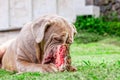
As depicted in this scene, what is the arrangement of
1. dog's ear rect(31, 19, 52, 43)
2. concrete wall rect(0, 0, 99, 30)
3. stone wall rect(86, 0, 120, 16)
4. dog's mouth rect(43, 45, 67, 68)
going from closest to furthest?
dog's mouth rect(43, 45, 67, 68)
dog's ear rect(31, 19, 52, 43)
concrete wall rect(0, 0, 99, 30)
stone wall rect(86, 0, 120, 16)

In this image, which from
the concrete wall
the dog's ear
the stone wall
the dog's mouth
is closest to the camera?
the dog's mouth

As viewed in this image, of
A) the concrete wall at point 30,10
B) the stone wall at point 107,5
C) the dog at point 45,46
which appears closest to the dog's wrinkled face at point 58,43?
the dog at point 45,46

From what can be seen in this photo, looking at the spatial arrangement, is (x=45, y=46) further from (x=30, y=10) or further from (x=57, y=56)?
(x=30, y=10)

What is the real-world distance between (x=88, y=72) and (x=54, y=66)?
14.4 inches

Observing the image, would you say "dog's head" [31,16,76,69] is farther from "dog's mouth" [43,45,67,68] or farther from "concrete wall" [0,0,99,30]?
"concrete wall" [0,0,99,30]

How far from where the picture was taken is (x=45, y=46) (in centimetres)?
531

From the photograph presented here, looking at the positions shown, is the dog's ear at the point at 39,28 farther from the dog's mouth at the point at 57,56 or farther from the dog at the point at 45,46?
the dog's mouth at the point at 57,56

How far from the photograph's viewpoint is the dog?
5.18m

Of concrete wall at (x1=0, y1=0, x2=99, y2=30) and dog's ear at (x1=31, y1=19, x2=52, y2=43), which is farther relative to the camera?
concrete wall at (x1=0, y1=0, x2=99, y2=30)

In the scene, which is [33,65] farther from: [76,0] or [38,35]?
[76,0]

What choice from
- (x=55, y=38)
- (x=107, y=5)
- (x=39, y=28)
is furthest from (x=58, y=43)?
(x=107, y=5)

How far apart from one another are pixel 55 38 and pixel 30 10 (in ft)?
31.1

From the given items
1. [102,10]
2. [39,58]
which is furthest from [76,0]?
[39,58]

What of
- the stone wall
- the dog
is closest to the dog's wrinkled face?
the dog
